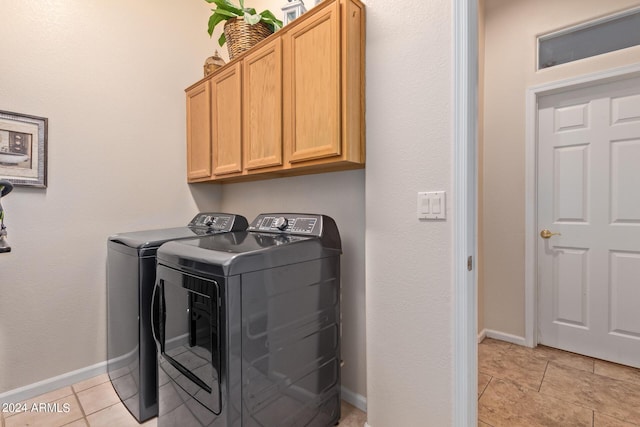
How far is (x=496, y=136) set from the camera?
8.86 feet

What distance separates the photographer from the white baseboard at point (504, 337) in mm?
2568

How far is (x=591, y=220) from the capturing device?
2.33 metres

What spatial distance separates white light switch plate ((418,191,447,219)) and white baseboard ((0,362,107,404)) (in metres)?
2.45

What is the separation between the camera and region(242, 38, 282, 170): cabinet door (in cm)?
173

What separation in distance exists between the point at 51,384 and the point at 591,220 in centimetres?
399

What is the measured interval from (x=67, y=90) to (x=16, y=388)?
6.30 feet

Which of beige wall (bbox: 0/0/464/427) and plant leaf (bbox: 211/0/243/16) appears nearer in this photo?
beige wall (bbox: 0/0/464/427)

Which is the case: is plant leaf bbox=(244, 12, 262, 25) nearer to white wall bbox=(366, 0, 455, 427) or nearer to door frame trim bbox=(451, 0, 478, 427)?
white wall bbox=(366, 0, 455, 427)

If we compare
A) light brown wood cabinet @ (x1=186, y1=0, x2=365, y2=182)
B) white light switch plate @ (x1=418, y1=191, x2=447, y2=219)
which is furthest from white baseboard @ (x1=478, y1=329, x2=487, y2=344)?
light brown wood cabinet @ (x1=186, y1=0, x2=365, y2=182)

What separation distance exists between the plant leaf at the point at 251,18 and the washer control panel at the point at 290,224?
4.04 ft

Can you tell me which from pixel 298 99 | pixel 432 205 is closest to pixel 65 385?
pixel 298 99

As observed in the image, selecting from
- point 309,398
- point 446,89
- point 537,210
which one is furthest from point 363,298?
point 537,210

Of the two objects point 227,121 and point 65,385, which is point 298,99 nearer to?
point 227,121

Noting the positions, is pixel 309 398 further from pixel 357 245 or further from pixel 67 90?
pixel 67 90
